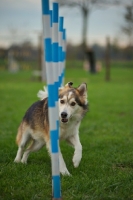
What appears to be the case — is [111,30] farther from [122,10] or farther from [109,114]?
[109,114]

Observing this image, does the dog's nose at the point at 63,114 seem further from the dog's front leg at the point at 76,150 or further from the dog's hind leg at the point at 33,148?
the dog's hind leg at the point at 33,148

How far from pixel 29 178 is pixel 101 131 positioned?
3.75 meters

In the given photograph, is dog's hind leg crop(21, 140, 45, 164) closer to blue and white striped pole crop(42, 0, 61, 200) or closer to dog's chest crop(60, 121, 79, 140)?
dog's chest crop(60, 121, 79, 140)

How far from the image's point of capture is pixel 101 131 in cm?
760

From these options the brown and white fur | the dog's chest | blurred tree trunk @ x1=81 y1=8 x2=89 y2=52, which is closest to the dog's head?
the brown and white fur

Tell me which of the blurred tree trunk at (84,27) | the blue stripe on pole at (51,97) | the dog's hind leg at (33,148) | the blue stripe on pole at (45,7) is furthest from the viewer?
the blurred tree trunk at (84,27)

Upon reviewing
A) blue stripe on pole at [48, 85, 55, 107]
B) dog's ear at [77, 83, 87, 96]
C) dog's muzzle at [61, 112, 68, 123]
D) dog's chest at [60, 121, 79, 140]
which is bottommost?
dog's chest at [60, 121, 79, 140]

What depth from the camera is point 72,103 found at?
4.74 meters

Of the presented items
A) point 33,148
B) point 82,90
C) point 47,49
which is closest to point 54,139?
point 47,49

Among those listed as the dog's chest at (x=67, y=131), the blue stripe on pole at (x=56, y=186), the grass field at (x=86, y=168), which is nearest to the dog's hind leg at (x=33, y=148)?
the grass field at (x=86, y=168)

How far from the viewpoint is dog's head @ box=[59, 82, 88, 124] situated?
4.60 meters

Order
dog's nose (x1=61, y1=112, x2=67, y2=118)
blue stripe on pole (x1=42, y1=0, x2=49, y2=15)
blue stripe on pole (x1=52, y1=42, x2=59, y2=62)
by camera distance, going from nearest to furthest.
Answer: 1. blue stripe on pole (x1=42, y1=0, x2=49, y2=15)
2. blue stripe on pole (x1=52, y1=42, x2=59, y2=62)
3. dog's nose (x1=61, y1=112, x2=67, y2=118)

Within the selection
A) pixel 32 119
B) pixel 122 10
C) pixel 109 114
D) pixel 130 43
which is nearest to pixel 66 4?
pixel 122 10

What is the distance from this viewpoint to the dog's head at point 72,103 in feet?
15.1
